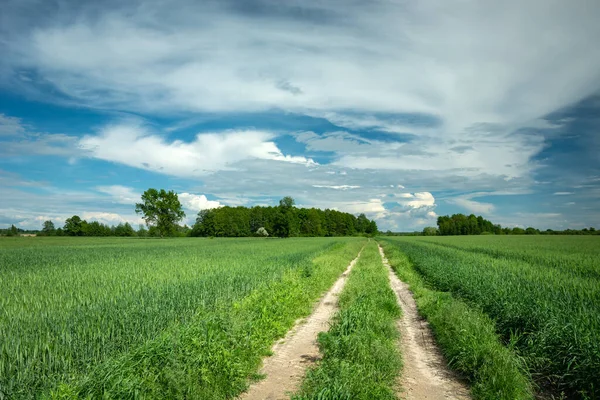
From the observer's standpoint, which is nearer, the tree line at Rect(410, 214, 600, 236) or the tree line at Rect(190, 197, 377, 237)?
the tree line at Rect(190, 197, 377, 237)

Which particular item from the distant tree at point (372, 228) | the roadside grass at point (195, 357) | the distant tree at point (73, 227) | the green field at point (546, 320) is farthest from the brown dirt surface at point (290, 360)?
the distant tree at point (372, 228)

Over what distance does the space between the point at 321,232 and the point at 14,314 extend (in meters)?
130

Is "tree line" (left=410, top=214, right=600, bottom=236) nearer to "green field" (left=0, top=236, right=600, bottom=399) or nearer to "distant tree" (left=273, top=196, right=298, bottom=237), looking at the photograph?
"distant tree" (left=273, top=196, right=298, bottom=237)

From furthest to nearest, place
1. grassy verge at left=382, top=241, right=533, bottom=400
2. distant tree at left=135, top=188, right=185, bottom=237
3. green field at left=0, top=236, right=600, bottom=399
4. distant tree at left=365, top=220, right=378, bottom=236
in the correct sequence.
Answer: distant tree at left=365, top=220, right=378, bottom=236
distant tree at left=135, top=188, right=185, bottom=237
grassy verge at left=382, top=241, right=533, bottom=400
green field at left=0, top=236, right=600, bottom=399

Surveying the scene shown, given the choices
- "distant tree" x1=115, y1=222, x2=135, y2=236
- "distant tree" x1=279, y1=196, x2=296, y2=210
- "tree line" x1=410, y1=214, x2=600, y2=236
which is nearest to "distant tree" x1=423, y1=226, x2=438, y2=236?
"tree line" x1=410, y1=214, x2=600, y2=236

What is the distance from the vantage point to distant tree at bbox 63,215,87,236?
123 meters

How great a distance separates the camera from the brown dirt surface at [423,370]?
6.72 m

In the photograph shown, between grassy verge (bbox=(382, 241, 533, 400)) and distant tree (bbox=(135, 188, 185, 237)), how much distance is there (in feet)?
317

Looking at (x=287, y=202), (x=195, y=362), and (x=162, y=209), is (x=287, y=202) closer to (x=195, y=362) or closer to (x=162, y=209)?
(x=162, y=209)

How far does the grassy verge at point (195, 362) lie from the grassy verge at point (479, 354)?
4565mm

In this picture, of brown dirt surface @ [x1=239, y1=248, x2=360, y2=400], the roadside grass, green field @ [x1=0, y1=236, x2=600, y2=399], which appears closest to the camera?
the roadside grass

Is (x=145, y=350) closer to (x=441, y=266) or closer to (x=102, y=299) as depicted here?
(x=102, y=299)

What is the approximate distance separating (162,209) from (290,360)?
98199 millimetres

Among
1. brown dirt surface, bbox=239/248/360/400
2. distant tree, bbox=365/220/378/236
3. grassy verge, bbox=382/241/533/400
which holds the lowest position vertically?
brown dirt surface, bbox=239/248/360/400
